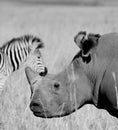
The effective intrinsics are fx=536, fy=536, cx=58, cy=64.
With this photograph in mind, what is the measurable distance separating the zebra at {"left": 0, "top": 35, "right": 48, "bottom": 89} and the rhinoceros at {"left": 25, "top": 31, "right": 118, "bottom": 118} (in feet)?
17.9

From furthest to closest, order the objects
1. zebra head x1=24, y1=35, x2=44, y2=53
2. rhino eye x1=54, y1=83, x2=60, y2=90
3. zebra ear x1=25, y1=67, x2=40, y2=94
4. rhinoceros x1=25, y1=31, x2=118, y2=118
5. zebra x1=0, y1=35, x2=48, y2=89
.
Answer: zebra head x1=24, y1=35, x2=44, y2=53
zebra x1=0, y1=35, x2=48, y2=89
zebra ear x1=25, y1=67, x2=40, y2=94
rhino eye x1=54, y1=83, x2=60, y2=90
rhinoceros x1=25, y1=31, x2=118, y2=118

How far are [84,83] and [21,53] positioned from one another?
605 cm

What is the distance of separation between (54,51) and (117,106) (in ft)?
25.3

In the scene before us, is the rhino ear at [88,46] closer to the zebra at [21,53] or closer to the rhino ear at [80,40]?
the rhino ear at [80,40]

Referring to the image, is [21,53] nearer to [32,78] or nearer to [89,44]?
[32,78]

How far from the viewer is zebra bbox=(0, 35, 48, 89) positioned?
10438 mm

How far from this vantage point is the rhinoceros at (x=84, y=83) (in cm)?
455

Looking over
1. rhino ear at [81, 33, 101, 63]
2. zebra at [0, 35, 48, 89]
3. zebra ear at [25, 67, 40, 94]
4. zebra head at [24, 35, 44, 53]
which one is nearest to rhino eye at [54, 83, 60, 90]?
zebra ear at [25, 67, 40, 94]

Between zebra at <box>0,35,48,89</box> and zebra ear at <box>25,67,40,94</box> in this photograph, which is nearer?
zebra ear at <box>25,67,40,94</box>

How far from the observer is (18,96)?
7.90m

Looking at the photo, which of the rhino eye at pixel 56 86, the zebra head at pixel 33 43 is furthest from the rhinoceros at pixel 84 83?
the zebra head at pixel 33 43

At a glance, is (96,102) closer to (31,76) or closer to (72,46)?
(31,76)

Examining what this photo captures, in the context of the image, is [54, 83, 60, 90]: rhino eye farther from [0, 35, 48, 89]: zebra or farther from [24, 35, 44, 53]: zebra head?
[24, 35, 44, 53]: zebra head

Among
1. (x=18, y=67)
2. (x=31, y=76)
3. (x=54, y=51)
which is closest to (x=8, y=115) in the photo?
(x=31, y=76)
